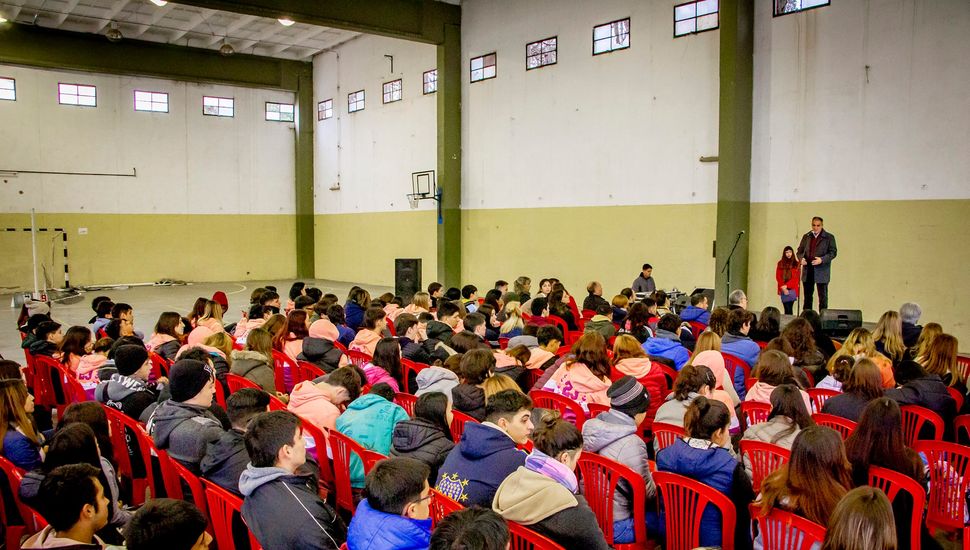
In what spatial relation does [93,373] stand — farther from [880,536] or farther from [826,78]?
[826,78]

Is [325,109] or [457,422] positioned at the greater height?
[325,109]

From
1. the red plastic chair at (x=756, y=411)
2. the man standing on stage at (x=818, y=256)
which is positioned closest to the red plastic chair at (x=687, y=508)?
the red plastic chair at (x=756, y=411)

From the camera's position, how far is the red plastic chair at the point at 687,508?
253cm

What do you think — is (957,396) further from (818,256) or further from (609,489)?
(818,256)

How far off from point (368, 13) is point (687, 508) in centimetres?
1170

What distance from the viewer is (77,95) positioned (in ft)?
55.4

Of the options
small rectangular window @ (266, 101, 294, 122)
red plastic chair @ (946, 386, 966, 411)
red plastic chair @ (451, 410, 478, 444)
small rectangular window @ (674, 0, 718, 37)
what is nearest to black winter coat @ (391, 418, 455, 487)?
red plastic chair @ (451, 410, 478, 444)

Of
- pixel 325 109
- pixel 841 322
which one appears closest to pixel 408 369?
pixel 841 322

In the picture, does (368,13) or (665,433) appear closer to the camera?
(665,433)

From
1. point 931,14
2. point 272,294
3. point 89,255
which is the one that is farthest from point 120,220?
point 931,14

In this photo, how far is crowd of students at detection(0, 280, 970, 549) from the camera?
2.22 metres

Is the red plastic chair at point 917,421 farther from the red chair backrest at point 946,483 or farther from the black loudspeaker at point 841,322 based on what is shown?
the black loudspeaker at point 841,322

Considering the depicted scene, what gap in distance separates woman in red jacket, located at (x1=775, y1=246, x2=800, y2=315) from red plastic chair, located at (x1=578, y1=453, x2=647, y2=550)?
7.11 meters

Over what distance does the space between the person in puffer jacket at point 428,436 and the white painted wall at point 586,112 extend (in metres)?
8.46
